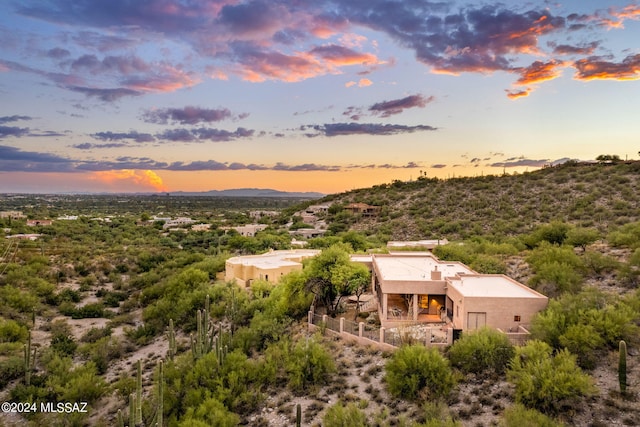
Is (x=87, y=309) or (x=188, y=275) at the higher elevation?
(x=188, y=275)

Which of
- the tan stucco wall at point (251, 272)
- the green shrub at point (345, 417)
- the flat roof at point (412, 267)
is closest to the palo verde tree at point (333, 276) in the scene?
the flat roof at point (412, 267)

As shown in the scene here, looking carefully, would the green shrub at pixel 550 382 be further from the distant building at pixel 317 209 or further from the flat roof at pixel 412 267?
the distant building at pixel 317 209

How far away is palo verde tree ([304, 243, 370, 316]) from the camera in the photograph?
1015 inches

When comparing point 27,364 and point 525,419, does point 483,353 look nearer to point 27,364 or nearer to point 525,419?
point 525,419

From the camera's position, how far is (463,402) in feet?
50.2

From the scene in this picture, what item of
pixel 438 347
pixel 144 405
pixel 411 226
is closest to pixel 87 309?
pixel 144 405

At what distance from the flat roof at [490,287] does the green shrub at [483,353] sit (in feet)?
9.94

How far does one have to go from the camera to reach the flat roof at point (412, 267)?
2458cm

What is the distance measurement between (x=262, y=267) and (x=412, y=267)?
12.0 meters

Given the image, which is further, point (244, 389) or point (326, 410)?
point (244, 389)

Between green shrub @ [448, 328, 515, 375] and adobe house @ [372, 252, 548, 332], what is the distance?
2.11 m

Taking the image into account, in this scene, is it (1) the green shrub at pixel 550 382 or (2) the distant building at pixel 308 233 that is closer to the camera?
(1) the green shrub at pixel 550 382

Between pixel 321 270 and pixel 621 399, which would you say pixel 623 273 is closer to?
pixel 621 399

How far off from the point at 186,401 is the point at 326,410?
626cm
